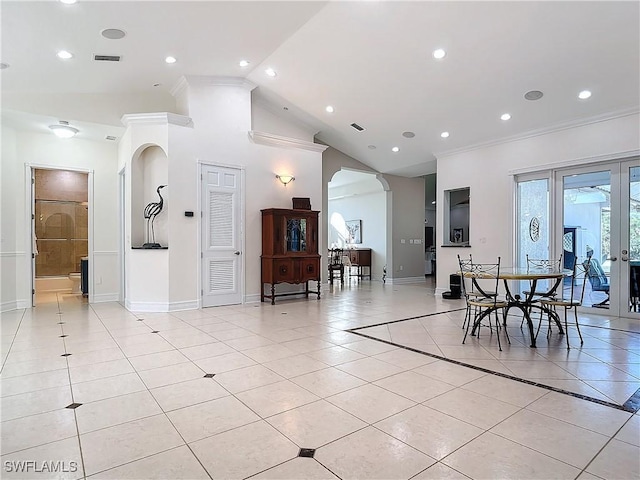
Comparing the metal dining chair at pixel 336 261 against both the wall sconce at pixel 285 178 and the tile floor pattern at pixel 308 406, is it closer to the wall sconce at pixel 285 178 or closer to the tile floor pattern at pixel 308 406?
the wall sconce at pixel 285 178

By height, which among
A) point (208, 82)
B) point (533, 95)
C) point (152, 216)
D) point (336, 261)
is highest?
point (208, 82)

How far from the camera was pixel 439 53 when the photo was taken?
16.6ft

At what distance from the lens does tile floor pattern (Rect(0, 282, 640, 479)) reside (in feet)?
6.06

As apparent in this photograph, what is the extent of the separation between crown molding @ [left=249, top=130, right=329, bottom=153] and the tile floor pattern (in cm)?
374

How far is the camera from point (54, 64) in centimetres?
494

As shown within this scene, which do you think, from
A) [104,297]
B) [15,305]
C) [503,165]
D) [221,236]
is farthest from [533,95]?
[15,305]

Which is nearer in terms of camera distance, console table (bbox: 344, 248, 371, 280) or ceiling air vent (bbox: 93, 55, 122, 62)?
ceiling air vent (bbox: 93, 55, 122, 62)

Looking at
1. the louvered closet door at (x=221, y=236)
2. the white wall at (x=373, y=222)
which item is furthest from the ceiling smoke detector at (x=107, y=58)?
the white wall at (x=373, y=222)

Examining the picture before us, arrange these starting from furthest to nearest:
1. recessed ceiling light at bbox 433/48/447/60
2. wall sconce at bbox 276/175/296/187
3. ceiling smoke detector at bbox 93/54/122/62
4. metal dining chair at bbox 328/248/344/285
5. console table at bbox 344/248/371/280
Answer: console table at bbox 344/248/371/280
metal dining chair at bbox 328/248/344/285
wall sconce at bbox 276/175/296/187
recessed ceiling light at bbox 433/48/447/60
ceiling smoke detector at bbox 93/54/122/62

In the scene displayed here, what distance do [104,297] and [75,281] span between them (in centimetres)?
215

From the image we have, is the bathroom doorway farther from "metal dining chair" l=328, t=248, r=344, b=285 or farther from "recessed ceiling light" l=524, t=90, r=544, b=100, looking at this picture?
"recessed ceiling light" l=524, t=90, r=544, b=100

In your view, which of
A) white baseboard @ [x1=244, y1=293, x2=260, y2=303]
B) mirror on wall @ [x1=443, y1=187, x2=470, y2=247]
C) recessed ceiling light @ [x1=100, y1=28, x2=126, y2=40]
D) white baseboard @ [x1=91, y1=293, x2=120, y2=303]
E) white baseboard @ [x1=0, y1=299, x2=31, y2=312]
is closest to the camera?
recessed ceiling light @ [x1=100, y1=28, x2=126, y2=40]

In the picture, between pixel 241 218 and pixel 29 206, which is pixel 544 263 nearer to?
pixel 241 218

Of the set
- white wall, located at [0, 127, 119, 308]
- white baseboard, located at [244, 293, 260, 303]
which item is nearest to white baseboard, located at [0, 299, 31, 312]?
white wall, located at [0, 127, 119, 308]
